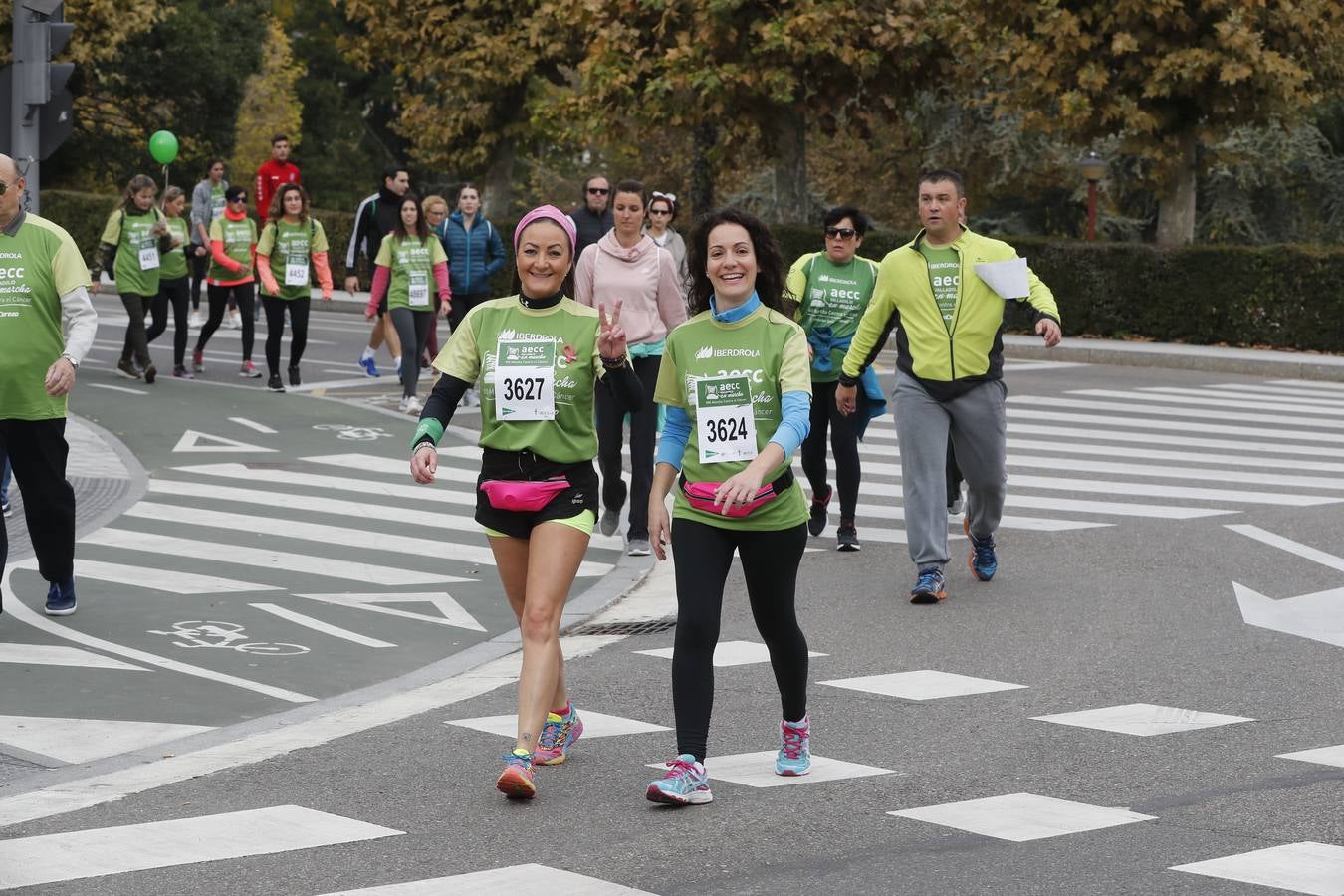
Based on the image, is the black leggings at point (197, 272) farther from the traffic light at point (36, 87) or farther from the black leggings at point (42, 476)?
the black leggings at point (42, 476)

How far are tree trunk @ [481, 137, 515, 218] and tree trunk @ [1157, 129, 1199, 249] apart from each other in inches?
521

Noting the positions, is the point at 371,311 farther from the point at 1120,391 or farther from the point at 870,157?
the point at 870,157

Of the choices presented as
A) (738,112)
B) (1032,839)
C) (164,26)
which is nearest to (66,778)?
(1032,839)

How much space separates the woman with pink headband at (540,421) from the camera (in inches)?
250

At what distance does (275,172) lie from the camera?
1041 inches

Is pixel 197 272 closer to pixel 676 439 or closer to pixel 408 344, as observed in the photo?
pixel 408 344

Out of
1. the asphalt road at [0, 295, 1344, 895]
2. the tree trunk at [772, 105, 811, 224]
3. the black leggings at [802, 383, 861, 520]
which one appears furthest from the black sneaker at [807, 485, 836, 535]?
the tree trunk at [772, 105, 811, 224]

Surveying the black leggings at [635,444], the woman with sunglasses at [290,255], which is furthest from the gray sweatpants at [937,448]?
the woman with sunglasses at [290,255]

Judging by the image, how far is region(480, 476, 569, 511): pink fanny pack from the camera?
638 cm

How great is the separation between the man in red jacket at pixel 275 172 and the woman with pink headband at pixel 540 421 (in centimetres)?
1931

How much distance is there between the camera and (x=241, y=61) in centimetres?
5272

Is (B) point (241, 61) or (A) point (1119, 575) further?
(B) point (241, 61)

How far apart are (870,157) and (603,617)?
35.3 m

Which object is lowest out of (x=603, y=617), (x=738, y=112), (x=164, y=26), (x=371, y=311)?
(x=603, y=617)
